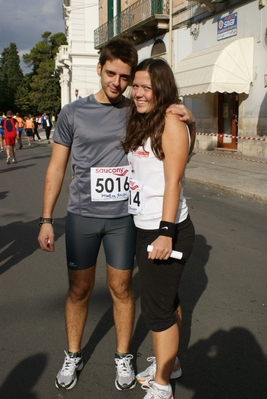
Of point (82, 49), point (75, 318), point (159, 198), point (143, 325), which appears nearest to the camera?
point (159, 198)

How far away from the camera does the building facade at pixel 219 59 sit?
53.3ft

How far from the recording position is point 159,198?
2.57 meters

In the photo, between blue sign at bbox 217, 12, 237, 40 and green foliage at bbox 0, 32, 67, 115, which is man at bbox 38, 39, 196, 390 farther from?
green foliage at bbox 0, 32, 67, 115

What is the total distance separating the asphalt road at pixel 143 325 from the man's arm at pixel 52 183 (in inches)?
34.3

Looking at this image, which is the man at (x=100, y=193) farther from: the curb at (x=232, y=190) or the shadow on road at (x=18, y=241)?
the curb at (x=232, y=190)

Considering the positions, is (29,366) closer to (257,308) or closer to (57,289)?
(57,289)

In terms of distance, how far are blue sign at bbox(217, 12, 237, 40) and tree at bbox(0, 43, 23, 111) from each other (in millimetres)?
68724

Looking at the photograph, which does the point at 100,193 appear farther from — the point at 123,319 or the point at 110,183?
the point at 123,319

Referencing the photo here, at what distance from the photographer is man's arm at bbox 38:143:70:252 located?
295cm

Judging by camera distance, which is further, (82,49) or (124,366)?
(82,49)

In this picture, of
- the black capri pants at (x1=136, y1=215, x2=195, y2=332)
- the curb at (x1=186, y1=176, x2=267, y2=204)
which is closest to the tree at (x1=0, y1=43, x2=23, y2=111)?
the curb at (x1=186, y1=176, x2=267, y2=204)

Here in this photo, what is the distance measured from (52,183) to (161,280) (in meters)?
0.94

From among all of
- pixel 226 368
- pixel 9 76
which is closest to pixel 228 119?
pixel 226 368

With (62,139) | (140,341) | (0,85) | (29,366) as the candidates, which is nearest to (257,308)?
(140,341)
